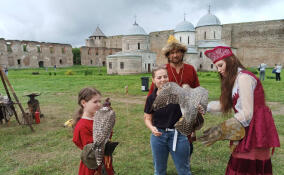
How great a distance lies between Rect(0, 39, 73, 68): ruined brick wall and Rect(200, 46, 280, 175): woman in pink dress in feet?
139

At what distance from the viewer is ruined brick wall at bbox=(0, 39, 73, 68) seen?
1379 inches

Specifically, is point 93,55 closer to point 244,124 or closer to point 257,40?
point 257,40

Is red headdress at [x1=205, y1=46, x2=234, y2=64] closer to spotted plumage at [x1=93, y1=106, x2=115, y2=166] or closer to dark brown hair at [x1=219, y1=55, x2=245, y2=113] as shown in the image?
dark brown hair at [x1=219, y1=55, x2=245, y2=113]

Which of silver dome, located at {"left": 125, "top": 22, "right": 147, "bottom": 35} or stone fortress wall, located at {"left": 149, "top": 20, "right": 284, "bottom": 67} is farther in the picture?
stone fortress wall, located at {"left": 149, "top": 20, "right": 284, "bottom": 67}

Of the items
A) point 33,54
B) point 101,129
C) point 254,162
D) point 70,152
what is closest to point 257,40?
point 70,152

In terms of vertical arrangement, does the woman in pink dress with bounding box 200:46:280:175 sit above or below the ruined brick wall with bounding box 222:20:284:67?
below

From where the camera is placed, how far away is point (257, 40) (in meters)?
36.3

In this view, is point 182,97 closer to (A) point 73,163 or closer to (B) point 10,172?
(A) point 73,163

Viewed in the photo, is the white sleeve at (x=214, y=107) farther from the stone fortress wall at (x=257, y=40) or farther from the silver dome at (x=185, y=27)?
the stone fortress wall at (x=257, y=40)

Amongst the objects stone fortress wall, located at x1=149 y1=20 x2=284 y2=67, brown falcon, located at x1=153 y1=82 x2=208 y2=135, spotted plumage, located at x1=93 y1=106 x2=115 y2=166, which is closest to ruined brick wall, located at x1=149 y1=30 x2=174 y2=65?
stone fortress wall, located at x1=149 y1=20 x2=284 y2=67

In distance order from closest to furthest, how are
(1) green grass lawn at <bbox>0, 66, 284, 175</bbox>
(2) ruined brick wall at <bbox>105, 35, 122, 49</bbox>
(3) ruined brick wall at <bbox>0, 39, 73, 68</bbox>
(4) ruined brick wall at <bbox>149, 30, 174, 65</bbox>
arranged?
(1) green grass lawn at <bbox>0, 66, 284, 175</bbox> → (3) ruined brick wall at <bbox>0, 39, 73, 68</bbox> → (4) ruined brick wall at <bbox>149, 30, 174, 65</bbox> → (2) ruined brick wall at <bbox>105, 35, 122, 49</bbox>

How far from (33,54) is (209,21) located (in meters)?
35.5

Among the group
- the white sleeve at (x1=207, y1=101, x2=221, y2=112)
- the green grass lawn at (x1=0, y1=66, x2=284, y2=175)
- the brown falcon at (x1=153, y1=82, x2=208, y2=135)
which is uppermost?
the brown falcon at (x1=153, y1=82, x2=208, y2=135)

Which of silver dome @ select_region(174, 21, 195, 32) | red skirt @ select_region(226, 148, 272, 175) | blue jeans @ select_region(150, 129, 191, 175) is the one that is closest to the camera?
red skirt @ select_region(226, 148, 272, 175)
